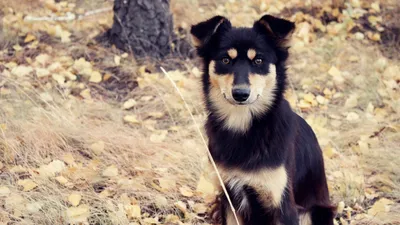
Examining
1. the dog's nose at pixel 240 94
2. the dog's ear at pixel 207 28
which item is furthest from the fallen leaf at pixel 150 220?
the dog's ear at pixel 207 28

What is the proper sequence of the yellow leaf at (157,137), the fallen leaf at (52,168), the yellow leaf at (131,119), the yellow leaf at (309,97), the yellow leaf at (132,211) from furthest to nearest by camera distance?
the yellow leaf at (309,97) → the yellow leaf at (131,119) → the yellow leaf at (157,137) → the fallen leaf at (52,168) → the yellow leaf at (132,211)

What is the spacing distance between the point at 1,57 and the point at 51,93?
4.07ft

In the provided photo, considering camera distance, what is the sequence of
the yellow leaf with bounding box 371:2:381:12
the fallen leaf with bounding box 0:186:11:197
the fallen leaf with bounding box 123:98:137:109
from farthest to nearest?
the yellow leaf with bounding box 371:2:381:12, the fallen leaf with bounding box 123:98:137:109, the fallen leaf with bounding box 0:186:11:197

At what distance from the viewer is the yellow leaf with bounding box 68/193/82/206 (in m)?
3.95

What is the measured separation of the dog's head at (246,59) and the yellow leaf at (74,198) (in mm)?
1283

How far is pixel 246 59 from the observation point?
340 centimetres

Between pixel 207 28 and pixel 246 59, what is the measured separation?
0.32 m

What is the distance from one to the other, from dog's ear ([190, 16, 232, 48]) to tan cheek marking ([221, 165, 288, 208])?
2.90ft

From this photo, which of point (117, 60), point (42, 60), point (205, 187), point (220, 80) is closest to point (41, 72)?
point (42, 60)

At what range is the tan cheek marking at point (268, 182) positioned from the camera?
3.22 meters

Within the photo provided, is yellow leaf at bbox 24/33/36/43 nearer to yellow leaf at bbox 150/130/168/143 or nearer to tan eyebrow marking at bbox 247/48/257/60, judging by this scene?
yellow leaf at bbox 150/130/168/143

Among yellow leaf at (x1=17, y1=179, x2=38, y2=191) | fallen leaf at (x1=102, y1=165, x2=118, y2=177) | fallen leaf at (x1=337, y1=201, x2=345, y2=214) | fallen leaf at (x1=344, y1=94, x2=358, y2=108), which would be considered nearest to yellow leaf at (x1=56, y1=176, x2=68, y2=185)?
yellow leaf at (x1=17, y1=179, x2=38, y2=191)

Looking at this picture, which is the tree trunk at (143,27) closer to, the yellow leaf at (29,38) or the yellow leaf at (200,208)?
the yellow leaf at (29,38)

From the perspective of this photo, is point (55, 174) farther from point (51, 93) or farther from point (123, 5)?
point (123, 5)
